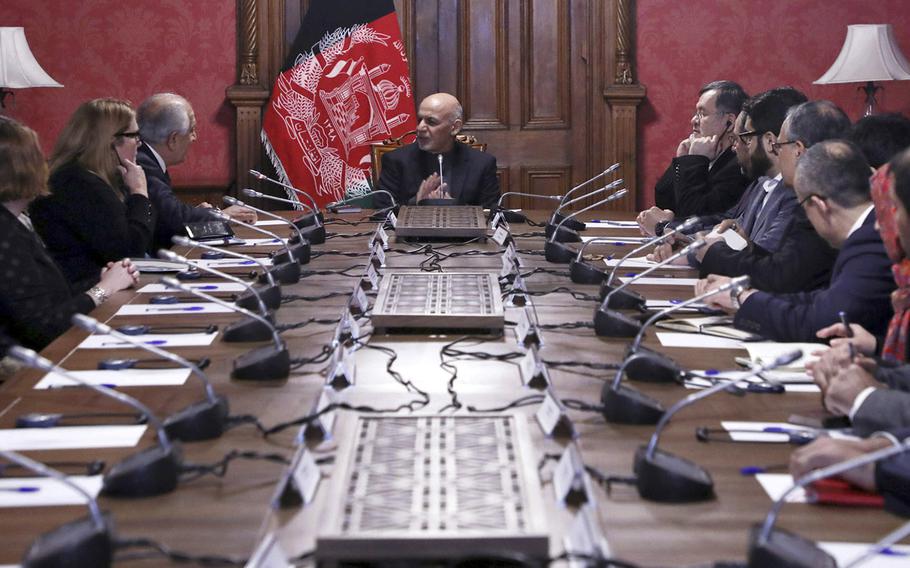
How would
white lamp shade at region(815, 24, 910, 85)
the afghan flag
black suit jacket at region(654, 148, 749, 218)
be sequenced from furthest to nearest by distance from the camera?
1. the afghan flag
2. white lamp shade at region(815, 24, 910, 85)
3. black suit jacket at region(654, 148, 749, 218)

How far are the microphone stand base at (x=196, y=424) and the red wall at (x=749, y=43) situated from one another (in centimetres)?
519

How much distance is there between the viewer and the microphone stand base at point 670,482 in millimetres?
1740

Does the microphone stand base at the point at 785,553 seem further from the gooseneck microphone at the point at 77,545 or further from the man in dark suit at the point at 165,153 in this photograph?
the man in dark suit at the point at 165,153

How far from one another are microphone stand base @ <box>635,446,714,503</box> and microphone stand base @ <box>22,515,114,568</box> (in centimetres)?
74

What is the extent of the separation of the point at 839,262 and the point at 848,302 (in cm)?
12

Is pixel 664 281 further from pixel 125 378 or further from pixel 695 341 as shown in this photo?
pixel 125 378

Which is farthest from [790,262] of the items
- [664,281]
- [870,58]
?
[870,58]

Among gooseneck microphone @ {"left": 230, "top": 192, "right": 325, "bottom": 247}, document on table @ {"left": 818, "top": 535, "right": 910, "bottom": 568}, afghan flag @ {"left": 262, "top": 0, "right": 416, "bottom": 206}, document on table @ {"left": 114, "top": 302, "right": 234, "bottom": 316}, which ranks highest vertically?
afghan flag @ {"left": 262, "top": 0, "right": 416, "bottom": 206}

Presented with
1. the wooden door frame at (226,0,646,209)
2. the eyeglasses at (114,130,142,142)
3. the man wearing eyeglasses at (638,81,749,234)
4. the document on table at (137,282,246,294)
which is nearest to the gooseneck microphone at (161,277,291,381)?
the document on table at (137,282,246,294)

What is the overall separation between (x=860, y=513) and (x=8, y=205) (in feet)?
8.21

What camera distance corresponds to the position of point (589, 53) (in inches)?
271

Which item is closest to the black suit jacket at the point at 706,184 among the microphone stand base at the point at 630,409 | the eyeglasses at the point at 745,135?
the eyeglasses at the point at 745,135

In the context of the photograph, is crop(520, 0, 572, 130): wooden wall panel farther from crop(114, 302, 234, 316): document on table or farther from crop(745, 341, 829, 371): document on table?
crop(745, 341, 829, 371): document on table

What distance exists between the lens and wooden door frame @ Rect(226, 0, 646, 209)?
22.2 feet
